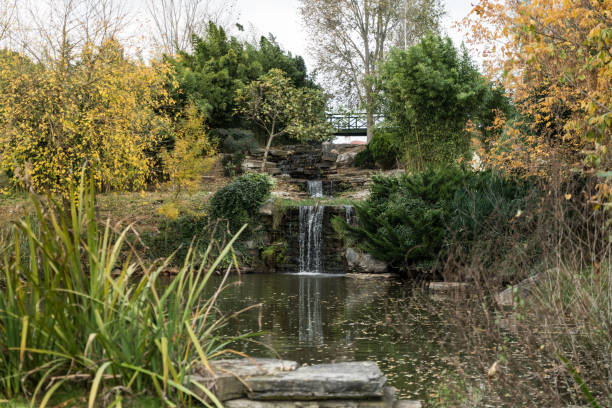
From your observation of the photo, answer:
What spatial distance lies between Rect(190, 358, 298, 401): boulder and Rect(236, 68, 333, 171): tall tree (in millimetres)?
18917

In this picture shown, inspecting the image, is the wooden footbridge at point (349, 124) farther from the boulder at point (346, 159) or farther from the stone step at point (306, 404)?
the stone step at point (306, 404)

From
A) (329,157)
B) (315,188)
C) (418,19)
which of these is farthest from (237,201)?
(418,19)

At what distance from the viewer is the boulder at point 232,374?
3.09 metres

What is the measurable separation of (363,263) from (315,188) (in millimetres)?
7166

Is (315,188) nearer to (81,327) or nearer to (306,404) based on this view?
(306,404)

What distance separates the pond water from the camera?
5.10 metres

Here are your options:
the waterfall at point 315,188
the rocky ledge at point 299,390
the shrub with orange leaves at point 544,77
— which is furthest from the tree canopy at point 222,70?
the rocky ledge at point 299,390

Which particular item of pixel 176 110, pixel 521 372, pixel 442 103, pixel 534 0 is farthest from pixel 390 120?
pixel 521 372

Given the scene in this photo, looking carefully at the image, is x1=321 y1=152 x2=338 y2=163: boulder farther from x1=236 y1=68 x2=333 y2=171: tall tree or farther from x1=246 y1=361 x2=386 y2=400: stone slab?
x1=246 y1=361 x2=386 y2=400: stone slab

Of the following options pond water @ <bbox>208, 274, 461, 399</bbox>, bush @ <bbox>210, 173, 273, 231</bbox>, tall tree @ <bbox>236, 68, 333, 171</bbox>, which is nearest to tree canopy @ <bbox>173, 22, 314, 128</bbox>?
tall tree @ <bbox>236, 68, 333, 171</bbox>

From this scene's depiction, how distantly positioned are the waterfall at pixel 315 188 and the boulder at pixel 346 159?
403 centimetres

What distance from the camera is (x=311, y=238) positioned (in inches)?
605

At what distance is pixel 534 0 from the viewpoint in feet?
23.4

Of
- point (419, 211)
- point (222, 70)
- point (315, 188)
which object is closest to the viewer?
point (419, 211)
